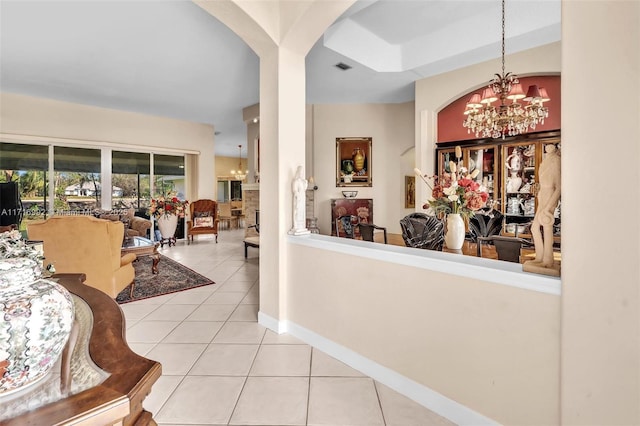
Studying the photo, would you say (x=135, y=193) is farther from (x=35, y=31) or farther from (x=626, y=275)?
(x=626, y=275)

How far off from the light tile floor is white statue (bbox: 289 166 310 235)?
2.98 ft

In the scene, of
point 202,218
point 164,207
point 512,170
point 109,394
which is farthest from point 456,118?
point 164,207

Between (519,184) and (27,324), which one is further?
(519,184)

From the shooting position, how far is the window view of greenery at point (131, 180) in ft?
22.6

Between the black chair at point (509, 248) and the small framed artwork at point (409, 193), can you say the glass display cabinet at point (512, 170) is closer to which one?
the small framed artwork at point (409, 193)

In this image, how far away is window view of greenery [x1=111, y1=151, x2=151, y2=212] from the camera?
690cm

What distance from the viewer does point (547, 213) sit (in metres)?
1.30

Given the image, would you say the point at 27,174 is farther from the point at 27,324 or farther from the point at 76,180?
the point at 27,324

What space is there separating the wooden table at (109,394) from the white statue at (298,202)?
1.70 m

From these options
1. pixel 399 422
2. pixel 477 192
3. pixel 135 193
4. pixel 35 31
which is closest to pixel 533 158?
pixel 477 192

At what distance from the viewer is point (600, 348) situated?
110 centimetres

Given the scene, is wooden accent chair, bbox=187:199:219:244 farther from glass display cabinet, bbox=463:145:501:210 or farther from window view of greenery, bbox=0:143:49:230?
glass display cabinet, bbox=463:145:501:210

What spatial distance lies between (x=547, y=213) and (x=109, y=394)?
1624 millimetres

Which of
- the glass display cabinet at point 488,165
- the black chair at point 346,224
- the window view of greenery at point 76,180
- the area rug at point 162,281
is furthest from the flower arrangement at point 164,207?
the glass display cabinet at point 488,165
